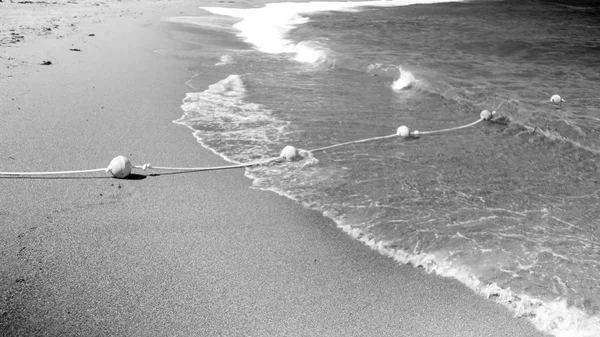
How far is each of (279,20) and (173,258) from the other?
1922 cm

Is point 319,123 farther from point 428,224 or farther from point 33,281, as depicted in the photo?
point 33,281

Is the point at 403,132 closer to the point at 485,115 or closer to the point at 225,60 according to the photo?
the point at 485,115

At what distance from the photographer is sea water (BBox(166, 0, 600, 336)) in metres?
4.31

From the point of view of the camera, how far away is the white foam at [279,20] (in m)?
15.1

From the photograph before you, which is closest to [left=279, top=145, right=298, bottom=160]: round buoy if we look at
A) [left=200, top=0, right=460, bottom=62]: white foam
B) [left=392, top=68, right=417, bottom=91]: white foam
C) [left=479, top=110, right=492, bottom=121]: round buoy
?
[left=479, top=110, right=492, bottom=121]: round buoy

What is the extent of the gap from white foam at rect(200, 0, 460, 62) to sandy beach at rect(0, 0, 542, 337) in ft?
26.0

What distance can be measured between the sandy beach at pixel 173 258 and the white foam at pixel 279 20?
7.93 m

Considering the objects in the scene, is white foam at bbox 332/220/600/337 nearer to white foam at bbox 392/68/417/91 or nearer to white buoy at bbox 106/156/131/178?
white buoy at bbox 106/156/131/178

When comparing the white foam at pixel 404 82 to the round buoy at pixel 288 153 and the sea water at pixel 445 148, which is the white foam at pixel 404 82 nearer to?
the sea water at pixel 445 148

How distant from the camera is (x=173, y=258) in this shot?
13.7 feet

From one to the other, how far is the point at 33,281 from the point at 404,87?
27.5ft

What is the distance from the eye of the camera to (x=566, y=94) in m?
10.5

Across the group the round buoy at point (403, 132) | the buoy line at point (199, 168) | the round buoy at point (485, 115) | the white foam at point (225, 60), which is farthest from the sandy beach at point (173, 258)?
the white foam at point (225, 60)

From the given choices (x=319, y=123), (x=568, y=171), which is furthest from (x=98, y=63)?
(x=568, y=171)
